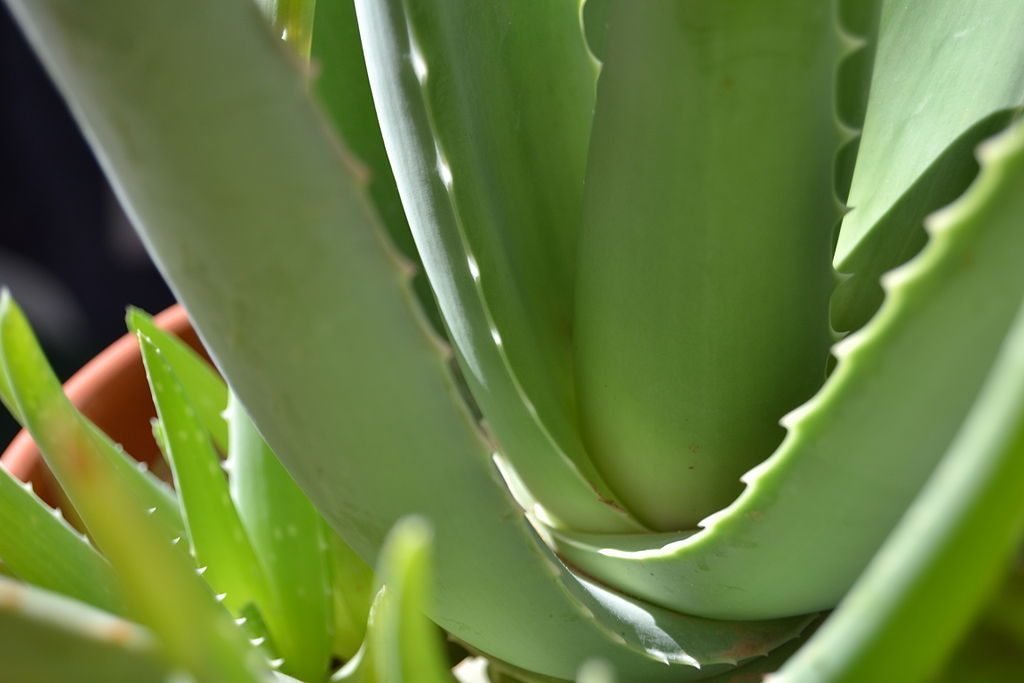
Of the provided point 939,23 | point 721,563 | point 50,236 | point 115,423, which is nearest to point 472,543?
point 721,563

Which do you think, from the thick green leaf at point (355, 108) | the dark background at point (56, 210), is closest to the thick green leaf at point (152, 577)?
the thick green leaf at point (355, 108)

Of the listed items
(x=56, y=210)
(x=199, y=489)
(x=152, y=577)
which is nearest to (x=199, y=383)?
(x=199, y=489)

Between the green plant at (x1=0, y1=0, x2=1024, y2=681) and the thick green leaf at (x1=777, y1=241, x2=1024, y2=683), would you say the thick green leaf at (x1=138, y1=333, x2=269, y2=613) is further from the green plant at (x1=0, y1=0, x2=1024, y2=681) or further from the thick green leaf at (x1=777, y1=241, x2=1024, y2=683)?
the thick green leaf at (x1=777, y1=241, x2=1024, y2=683)

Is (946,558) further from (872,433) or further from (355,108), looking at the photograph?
(355,108)

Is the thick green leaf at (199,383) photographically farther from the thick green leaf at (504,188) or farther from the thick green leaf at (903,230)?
the thick green leaf at (903,230)

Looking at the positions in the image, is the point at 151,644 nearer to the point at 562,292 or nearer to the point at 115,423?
the point at 562,292

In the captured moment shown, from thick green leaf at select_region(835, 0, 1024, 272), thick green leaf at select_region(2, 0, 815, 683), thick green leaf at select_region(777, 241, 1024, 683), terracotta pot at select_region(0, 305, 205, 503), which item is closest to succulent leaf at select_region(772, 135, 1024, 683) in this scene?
thick green leaf at select_region(777, 241, 1024, 683)
